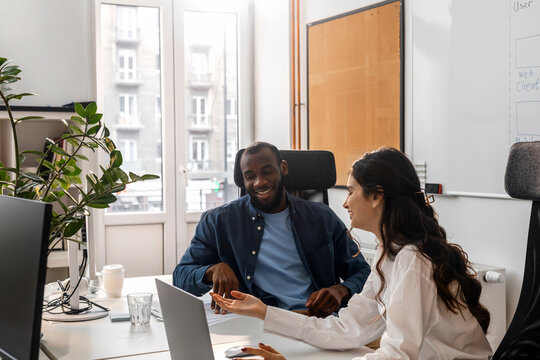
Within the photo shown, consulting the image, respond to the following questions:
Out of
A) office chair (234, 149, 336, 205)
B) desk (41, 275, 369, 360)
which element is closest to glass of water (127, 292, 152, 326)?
desk (41, 275, 369, 360)

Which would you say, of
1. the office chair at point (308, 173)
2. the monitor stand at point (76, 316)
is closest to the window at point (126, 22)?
the office chair at point (308, 173)

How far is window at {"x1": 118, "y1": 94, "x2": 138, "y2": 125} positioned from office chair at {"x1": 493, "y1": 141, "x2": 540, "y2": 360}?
3.46 meters

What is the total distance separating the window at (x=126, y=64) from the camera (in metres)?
4.36

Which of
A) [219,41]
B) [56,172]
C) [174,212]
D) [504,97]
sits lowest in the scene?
[174,212]

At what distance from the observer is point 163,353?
1420 mm

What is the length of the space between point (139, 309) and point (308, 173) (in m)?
1.09

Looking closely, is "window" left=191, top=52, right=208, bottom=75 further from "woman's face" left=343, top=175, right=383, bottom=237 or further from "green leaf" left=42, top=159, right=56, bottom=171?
"woman's face" left=343, top=175, right=383, bottom=237

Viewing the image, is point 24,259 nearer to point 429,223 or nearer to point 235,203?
point 429,223

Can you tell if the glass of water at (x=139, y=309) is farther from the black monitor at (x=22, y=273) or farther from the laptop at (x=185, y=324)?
the black monitor at (x=22, y=273)

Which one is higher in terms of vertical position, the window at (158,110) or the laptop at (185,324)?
the window at (158,110)

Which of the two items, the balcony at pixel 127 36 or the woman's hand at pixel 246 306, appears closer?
the woman's hand at pixel 246 306

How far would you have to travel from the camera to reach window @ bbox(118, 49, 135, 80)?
436 cm

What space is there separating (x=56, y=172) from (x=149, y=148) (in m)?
2.79

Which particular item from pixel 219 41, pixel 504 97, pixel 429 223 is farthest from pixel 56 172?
pixel 219 41
